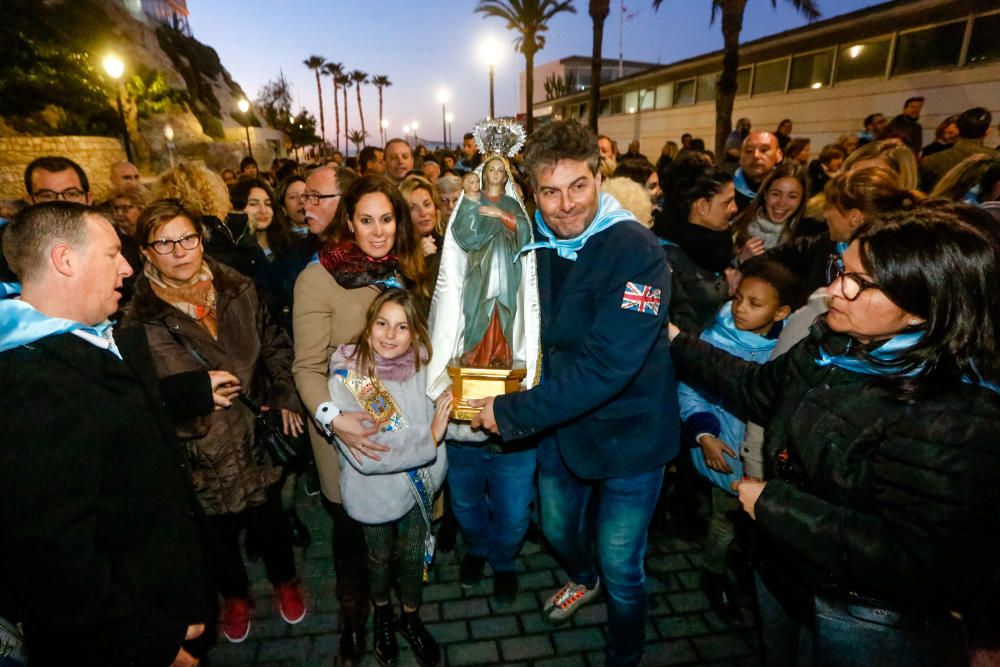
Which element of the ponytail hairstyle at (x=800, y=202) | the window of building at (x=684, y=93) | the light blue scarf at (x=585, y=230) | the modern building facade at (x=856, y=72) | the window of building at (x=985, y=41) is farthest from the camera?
the window of building at (x=684, y=93)

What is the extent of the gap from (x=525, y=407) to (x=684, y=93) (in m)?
25.7

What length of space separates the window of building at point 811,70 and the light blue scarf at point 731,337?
17.6 metres

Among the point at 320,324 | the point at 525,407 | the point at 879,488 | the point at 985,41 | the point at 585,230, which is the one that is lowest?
the point at 525,407

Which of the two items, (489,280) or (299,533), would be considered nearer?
(489,280)

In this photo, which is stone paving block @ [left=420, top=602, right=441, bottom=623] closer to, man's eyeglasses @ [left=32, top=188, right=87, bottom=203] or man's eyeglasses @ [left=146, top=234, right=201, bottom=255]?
man's eyeglasses @ [left=146, top=234, right=201, bottom=255]

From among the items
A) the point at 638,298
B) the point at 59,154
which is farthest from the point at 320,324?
the point at 59,154

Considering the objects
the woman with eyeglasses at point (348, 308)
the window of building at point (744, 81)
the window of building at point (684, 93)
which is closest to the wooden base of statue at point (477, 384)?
the woman with eyeglasses at point (348, 308)

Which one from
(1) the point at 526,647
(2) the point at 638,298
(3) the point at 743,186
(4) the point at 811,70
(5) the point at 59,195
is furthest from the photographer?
(4) the point at 811,70

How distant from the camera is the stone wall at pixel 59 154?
658 inches

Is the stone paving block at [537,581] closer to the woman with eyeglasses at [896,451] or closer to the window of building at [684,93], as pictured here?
the woman with eyeglasses at [896,451]

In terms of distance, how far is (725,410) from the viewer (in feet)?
10.5

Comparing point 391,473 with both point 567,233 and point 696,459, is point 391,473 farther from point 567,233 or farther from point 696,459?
point 696,459

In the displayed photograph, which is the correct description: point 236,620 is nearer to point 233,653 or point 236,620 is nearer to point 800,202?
point 233,653

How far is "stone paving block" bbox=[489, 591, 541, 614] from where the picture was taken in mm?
3301
